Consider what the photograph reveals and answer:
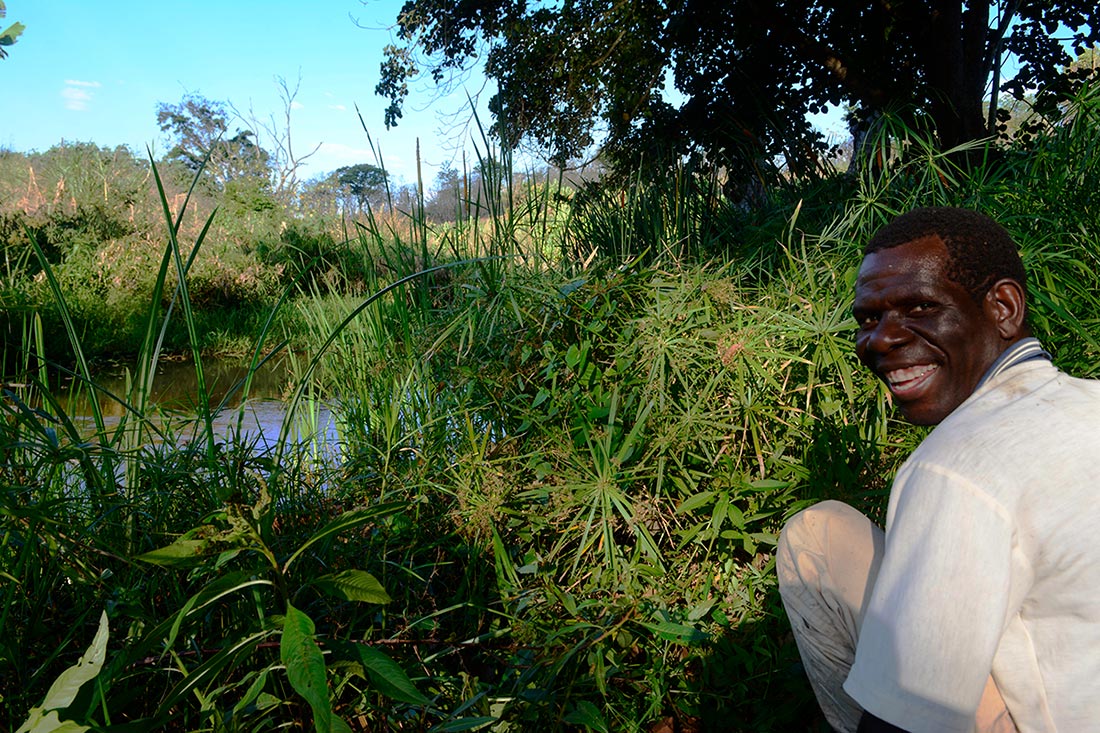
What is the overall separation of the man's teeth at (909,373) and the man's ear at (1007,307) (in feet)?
0.41

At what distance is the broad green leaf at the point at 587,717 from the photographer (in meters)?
1.94

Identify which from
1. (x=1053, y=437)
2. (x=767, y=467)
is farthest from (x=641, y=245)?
(x=1053, y=437)

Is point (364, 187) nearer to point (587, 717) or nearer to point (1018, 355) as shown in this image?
point (587, 717)

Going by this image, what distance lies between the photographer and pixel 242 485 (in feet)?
7.66

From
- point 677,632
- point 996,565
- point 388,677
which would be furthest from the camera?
point 677,632

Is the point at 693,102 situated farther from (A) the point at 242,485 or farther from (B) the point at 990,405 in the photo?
(B) the point at 990,405

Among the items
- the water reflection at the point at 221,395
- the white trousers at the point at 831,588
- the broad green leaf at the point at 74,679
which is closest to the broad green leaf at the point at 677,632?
the white trousers at the point at 831,588

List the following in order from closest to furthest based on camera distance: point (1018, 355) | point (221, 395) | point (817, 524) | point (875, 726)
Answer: point (875, 726), point (1018, 355), point (817, 524), point (221, 395)

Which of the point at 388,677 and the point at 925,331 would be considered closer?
the point at 925,331

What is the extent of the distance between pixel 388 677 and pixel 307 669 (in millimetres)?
216

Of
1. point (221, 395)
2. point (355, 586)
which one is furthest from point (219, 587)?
point (221, 395)

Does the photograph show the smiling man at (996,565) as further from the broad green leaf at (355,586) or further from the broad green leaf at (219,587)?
the broad green leaf at (219,587)

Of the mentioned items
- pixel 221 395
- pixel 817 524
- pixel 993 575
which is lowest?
pixel 221 395

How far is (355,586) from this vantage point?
177 centimetres
